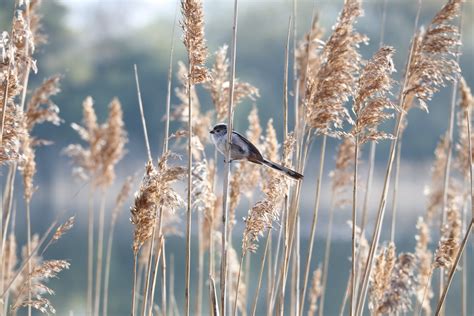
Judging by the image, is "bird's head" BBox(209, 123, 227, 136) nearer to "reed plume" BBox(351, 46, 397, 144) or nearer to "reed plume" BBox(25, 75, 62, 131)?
"reed plume" BBox(351, 46, 397, 144)

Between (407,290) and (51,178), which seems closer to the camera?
(407,290)

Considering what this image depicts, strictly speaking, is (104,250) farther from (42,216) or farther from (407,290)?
(407,290)

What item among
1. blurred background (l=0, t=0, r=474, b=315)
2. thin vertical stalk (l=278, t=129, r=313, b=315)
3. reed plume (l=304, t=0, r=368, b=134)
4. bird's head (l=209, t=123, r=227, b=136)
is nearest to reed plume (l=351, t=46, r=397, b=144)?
reed plume (l=304, t=0, r=368, b=134)

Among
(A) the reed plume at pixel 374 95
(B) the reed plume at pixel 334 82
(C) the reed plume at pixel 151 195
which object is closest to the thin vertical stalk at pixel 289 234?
(B) the reed plume at pixel 334 82

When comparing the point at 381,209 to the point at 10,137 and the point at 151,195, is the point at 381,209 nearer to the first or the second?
the point at 151,195

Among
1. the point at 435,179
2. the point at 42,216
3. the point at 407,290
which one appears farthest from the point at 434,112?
the point at 407,290

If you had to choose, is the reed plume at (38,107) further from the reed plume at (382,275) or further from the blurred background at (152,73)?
the blurred background at (152,73)

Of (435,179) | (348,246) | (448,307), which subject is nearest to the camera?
(435,179)

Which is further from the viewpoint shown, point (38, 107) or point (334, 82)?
point (38, 107)

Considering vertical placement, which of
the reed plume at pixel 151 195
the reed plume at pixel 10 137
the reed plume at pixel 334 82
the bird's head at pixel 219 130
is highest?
the reed plume at pixel 334 82

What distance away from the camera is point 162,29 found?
1837 inches

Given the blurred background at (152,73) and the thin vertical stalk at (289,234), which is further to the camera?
the blurred background at (152,73)

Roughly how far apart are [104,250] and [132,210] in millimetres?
17874

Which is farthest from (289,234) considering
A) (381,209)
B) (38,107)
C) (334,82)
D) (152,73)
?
(152,73)
